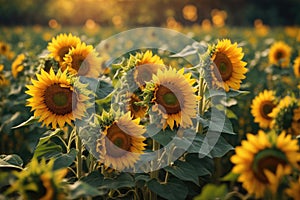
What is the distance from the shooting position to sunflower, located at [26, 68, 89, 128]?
2410mm

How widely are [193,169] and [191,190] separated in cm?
30

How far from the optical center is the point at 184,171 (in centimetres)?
247

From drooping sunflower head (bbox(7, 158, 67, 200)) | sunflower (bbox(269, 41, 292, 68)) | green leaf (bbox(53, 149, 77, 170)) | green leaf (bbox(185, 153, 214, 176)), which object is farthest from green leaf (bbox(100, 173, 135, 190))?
sunflower (bbox(269, 41, 292, 68))

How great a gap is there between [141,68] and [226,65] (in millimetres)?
423

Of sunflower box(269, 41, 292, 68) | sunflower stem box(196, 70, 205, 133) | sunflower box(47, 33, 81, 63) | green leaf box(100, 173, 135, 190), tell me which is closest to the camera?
green leaf box(100, 173, 135, 190)

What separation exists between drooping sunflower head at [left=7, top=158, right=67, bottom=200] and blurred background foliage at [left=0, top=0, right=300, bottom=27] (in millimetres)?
19700

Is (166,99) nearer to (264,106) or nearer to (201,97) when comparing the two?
(201,97)

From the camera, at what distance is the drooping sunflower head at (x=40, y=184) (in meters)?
1.67

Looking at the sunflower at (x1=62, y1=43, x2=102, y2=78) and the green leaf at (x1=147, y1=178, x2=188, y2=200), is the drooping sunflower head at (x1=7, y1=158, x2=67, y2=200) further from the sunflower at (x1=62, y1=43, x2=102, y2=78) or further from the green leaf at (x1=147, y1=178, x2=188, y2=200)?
the sunflower at (x1=62, y1=43, x2=102, y2=78)

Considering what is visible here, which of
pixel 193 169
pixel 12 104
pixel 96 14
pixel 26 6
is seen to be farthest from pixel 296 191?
pixel 96 14

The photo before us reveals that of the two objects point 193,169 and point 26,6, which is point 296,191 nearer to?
point 193,169

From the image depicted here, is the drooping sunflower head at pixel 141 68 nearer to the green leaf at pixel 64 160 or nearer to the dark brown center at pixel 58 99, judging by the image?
the dark brown center at pixel 58 99

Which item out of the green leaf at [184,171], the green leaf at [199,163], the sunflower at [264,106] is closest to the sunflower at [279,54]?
the sunflower at [264,106]

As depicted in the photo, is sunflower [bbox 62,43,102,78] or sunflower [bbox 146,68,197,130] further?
sunflower [bbox 62,43,102,78]
